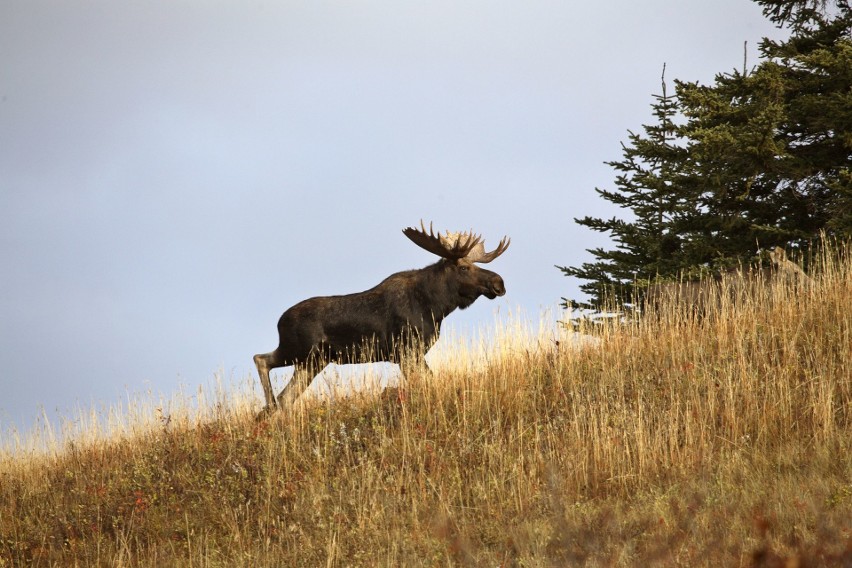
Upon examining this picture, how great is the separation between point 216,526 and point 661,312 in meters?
7.86

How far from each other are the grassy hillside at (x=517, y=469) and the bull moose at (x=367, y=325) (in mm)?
869

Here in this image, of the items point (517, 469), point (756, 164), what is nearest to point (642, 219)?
point (756, 164)

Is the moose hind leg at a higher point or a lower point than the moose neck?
lower

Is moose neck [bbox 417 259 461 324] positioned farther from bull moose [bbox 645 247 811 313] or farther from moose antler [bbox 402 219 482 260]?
bull moose [bbox 645 247 811 313]

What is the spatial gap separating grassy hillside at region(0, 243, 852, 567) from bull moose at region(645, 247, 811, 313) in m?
1.27

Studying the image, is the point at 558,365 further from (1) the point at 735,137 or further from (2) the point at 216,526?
(1) the point at 735,137

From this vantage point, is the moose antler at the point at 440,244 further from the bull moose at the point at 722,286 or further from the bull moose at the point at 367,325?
the bull moose at the point at 722,286

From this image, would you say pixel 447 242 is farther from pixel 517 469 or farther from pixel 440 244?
pixel 517 469

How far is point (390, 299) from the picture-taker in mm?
12398

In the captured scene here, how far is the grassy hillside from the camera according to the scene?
670cm

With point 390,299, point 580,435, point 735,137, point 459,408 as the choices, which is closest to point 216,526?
point 459,408

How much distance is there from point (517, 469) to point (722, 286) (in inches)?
292

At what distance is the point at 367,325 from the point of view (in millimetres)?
12133

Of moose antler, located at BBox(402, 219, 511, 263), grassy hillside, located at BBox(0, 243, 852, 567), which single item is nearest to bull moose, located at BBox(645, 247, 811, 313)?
grassy hillside, located at BBox(0, 243, 852, 567)
